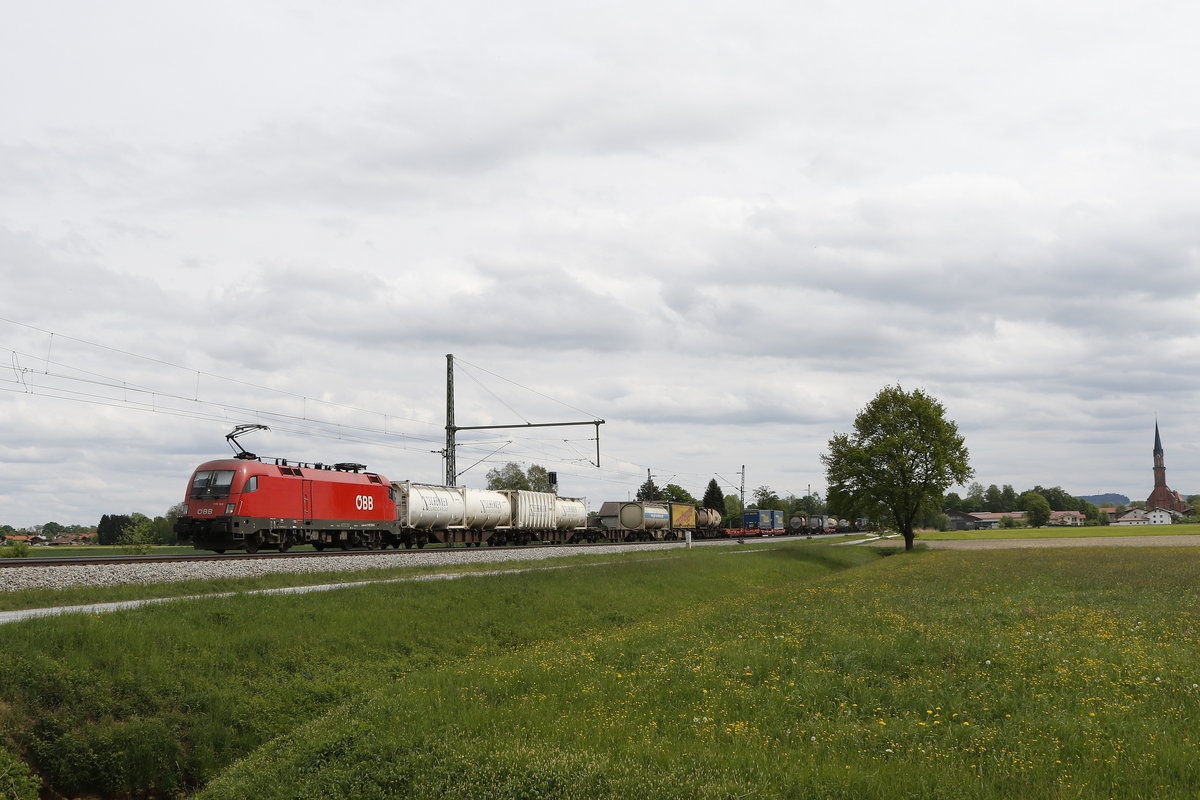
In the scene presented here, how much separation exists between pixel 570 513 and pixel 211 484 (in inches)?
1609

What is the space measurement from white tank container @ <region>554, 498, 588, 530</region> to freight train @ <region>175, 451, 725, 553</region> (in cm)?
9

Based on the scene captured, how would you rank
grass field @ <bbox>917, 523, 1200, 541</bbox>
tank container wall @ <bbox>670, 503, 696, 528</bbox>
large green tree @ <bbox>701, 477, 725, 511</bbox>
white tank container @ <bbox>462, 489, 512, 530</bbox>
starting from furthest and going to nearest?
large green tree @ <bbox>701, 477, 725, 511</bbox> → grass field @ <bbox>917, 523, 1200, 541</bbox> → tank container wall @ <bbox>670, 503, 696, 528</bbox> → white tank container @ <bbox>462, 489, 512, 530</bbox>

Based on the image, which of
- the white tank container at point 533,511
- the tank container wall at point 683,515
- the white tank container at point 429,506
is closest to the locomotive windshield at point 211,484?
the white tank container at point 429,506

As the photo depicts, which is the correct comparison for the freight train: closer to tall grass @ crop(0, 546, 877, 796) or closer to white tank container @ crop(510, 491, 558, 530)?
white tank container @ crop(510, 491, 558, 530)

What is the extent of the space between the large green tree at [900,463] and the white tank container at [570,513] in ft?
71.6

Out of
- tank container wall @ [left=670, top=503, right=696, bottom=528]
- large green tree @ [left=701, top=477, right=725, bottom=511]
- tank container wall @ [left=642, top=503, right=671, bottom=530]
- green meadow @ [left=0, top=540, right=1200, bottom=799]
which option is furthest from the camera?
large green tree @ [left=701, top=477, right=725, bottom=511]

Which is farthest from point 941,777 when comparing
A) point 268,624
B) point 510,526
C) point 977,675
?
point 510,526

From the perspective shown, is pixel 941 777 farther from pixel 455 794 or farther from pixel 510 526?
pixel 510 526

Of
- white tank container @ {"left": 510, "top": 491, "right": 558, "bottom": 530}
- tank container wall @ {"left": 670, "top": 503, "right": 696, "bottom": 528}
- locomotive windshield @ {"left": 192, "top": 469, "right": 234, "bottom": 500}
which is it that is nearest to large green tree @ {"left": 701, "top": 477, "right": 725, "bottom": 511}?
tank container wall @ {"left": 670, "top": 503, "right": 696, "bottom": 528}

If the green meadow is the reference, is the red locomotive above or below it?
above

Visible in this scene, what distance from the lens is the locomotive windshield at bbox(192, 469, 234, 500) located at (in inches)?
1548

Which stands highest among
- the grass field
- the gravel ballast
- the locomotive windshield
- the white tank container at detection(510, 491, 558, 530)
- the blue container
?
the locomotive windshield

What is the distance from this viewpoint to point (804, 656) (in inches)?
712

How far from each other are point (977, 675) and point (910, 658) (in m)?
1.54
